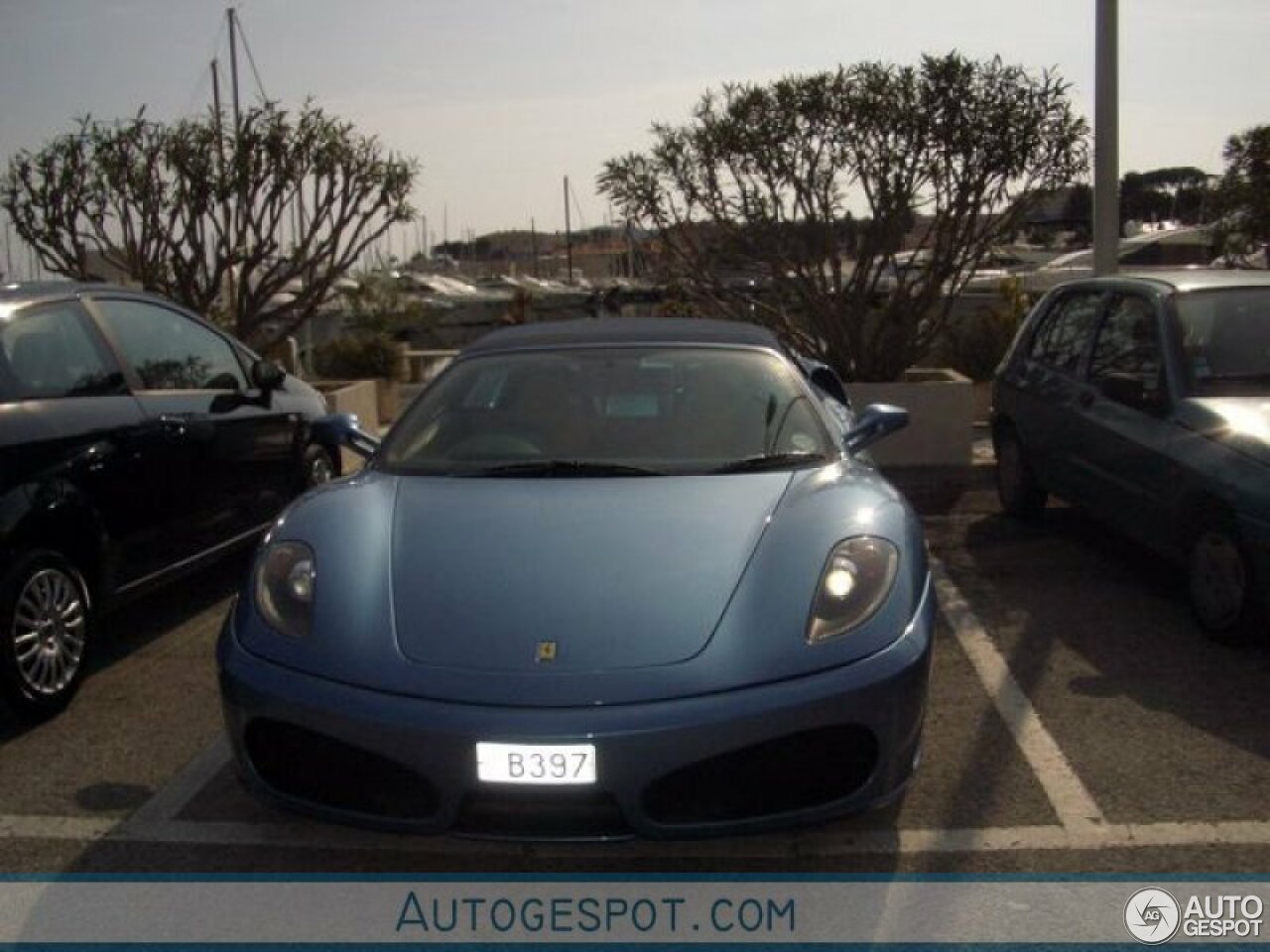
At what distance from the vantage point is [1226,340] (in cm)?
596

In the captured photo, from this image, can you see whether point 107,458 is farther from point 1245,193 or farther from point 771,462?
point 1245,193

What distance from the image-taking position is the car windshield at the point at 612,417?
4.38m

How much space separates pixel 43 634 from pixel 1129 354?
485 centimetres

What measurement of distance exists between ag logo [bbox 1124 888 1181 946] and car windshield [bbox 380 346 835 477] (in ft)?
5.47

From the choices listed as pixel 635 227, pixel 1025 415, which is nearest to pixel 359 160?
pixel 635 227

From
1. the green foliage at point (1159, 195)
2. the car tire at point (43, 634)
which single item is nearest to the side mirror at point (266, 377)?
the car tire at point (43, 634)

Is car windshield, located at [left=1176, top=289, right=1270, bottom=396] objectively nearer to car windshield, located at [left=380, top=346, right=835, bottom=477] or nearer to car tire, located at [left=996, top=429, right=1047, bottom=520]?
car tire, located at [left=996, top=429, right=1047, bottom=520]

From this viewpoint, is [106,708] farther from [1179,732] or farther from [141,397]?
[1179,732]

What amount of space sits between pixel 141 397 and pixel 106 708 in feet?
4.44

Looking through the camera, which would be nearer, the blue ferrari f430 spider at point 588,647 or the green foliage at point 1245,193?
the blue ferrari f430 spider at point 588,647

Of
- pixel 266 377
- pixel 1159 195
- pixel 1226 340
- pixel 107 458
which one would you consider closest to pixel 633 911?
pixel 107 458

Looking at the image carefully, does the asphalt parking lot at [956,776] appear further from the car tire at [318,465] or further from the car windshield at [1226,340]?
the car tire at [318,465]

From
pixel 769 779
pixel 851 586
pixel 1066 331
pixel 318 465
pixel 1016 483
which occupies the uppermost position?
pixel 1066 331

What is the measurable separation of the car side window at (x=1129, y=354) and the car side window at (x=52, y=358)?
432 centimetres
